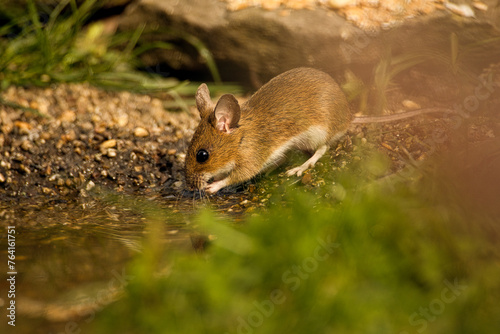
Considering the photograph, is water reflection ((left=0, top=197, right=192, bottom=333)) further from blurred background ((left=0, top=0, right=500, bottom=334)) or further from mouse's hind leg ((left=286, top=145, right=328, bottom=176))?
mouse's hind leg ((left=286, top=145, right=328, bottom=176))

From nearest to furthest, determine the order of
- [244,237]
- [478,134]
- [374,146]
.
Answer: [244,237] < [478,134] < [374,146]

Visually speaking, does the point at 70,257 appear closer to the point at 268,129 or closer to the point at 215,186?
the point at 215,186

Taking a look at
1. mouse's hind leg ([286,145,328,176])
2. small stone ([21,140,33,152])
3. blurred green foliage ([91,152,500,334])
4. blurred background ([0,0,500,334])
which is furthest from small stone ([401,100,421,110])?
small stone ([21,140,33,152])

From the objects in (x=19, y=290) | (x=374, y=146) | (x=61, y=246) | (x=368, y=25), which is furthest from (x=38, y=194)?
(x=368, y=25)

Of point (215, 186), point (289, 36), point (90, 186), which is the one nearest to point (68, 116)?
point (90, 186)

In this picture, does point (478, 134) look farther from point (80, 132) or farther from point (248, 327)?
point (80, 132)

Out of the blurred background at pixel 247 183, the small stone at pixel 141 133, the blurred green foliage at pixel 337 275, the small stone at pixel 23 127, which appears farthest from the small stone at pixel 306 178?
the small stone at pixel 23 127
